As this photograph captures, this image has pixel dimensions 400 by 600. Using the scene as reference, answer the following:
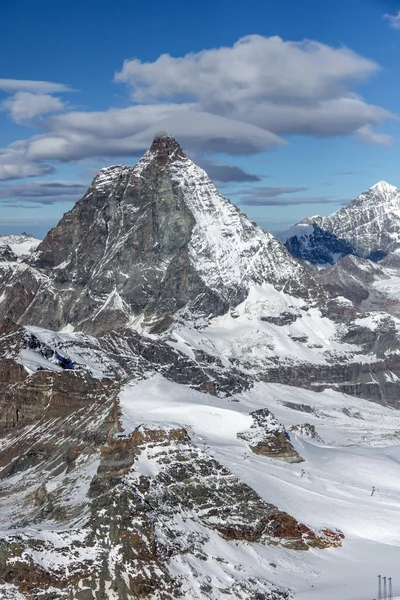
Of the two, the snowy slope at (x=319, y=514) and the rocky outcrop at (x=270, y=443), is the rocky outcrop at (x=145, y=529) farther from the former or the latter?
the rocky outcrop at (x=270, y=443)

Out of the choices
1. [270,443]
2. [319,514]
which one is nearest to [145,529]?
[319,514]

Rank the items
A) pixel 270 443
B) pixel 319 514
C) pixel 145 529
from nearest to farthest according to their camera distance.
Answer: pixel 145 529 → pixel 319 514 → pixel 270 443

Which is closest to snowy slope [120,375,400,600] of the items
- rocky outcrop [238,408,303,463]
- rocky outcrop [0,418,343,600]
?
rocky outcrop [238,408,303,463]

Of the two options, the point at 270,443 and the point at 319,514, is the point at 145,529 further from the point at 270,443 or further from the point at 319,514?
the point at 270,443

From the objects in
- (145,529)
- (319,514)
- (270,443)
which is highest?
(145,529)

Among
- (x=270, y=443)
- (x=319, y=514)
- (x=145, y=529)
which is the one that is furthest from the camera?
(x=270, y=443)

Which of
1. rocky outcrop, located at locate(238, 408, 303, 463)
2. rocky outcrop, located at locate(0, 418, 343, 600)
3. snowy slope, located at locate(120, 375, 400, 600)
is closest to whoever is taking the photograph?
rocky outcrop, located at locate(0, 418, 343, 600)

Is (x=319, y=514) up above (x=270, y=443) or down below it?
below

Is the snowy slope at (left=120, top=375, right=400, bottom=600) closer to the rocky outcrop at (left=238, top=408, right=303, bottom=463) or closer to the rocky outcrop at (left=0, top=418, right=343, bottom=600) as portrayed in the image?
the rocky outcrop at (left=238, top=408, right=303, bottom=463)

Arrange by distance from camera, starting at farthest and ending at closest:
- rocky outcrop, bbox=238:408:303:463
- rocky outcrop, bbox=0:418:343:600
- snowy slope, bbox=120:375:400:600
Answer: rocky outcrop, bbox=238:408:303:463 → snowy slope, bbox=120:375:400:600 → rocky outcrop, bbox=0:418:343:600

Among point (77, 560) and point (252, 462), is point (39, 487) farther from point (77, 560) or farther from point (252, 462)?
point (77, 560)

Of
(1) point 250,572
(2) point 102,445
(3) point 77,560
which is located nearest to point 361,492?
(2) point 102,445
